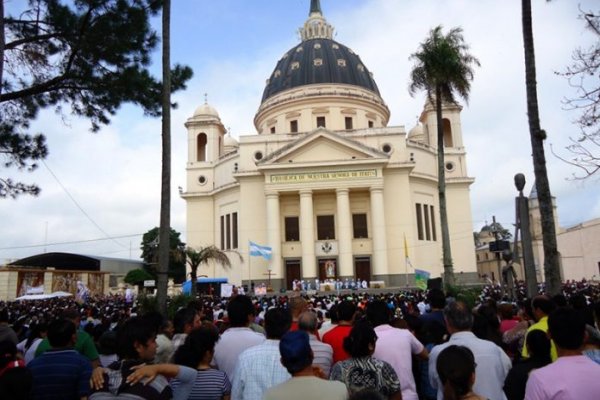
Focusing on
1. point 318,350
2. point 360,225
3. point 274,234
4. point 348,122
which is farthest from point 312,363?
point 348,122

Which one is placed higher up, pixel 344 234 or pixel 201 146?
pixel 201 146

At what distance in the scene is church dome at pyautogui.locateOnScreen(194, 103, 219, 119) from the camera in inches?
1977

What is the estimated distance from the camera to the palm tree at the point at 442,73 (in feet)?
67.9

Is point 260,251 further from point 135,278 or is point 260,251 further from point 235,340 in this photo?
point 235,340

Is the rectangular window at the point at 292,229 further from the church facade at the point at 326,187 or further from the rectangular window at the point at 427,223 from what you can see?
the rectangular window at the point at 427,223

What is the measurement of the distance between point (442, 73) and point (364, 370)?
19.4 m

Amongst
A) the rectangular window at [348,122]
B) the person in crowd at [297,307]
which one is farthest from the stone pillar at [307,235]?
the person in crowd at [297,307]

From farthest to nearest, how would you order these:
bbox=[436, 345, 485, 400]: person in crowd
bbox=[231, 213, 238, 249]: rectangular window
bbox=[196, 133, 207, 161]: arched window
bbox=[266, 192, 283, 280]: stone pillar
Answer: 1. bbox=[196, 133, 207, 161]: arched window
2. bbox=[231, 213, 238, 249]: rectangular window
3. bbox=[266, 192, 283, 280]: stone pillar
4. bbox=[436, 345, 485, 400]: person in crowd

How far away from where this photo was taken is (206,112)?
50438 mm

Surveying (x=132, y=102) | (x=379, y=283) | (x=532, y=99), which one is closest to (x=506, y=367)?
(x=532, y=99)

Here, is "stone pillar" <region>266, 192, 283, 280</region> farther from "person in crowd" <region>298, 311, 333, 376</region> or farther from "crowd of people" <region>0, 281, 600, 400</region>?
"person in crowd" <region>298, 311, 333, 376</region>

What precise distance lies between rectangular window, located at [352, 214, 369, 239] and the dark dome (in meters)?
16.5

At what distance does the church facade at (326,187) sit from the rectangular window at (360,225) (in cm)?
9

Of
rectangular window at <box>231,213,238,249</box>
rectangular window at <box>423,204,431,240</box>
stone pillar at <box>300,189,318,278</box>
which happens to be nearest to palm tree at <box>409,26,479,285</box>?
stone pillar at <box>300,189,318,278</box>
